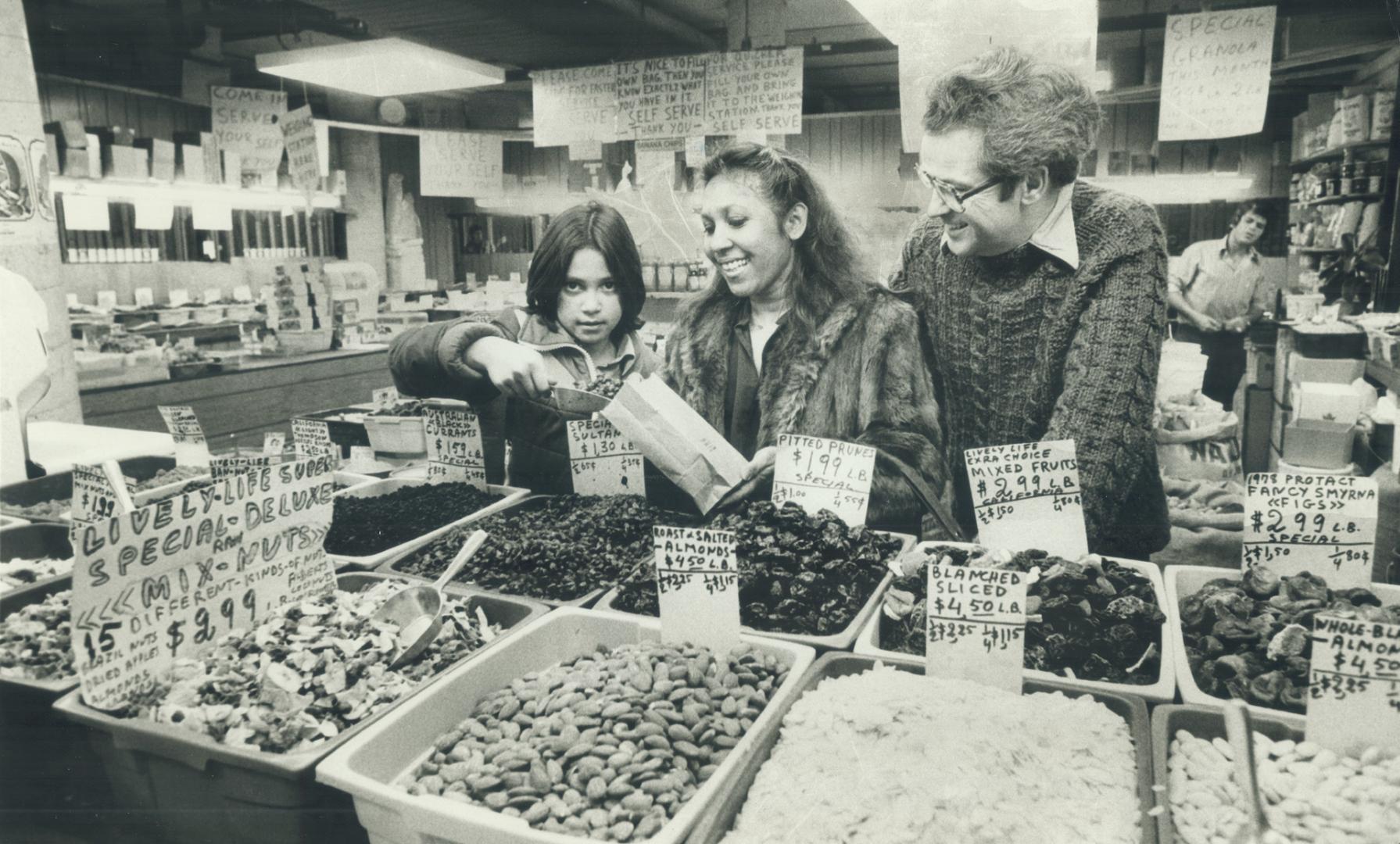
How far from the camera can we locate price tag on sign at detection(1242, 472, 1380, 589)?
1.28 metres

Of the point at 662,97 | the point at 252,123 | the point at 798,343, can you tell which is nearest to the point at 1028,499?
the point at 798,343

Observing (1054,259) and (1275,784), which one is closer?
(1275,784)

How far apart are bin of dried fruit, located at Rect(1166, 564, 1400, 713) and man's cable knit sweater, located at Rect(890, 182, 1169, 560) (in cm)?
28

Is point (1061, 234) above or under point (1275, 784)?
above

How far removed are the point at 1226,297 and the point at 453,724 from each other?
514 cm

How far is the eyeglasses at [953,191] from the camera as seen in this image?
4.96 ft

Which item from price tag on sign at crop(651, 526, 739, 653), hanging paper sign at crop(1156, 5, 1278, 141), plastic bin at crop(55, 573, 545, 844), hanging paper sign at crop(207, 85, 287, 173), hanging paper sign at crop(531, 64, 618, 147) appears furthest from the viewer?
hanging paper sign at crop(207, 85, 287, 173)

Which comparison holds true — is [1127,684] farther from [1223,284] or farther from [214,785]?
[1223,284]

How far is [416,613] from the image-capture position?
1389mm

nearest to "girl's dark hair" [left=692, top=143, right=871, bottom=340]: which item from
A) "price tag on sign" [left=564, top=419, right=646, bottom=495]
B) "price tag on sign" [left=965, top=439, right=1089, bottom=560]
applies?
"price tag on sign" [left=564, top=419, right=646, bottom=495]

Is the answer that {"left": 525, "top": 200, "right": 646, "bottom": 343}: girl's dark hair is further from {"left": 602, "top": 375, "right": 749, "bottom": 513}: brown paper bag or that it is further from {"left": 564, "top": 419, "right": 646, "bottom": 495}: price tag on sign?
{"left": 602, "top": 375, "right": 749, "bottom": 513}: brown paper bag

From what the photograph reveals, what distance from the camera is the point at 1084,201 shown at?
156 cm

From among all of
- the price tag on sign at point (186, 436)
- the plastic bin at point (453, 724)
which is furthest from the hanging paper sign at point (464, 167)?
the plastic bin at point (453, 724)

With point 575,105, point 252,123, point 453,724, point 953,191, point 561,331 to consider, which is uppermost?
point 252,123
